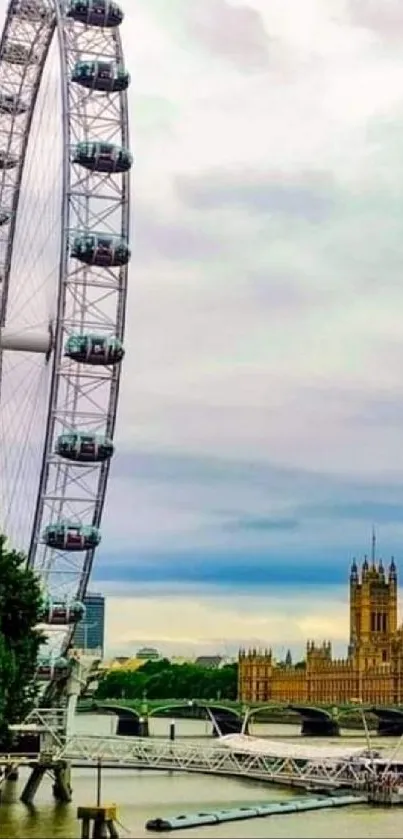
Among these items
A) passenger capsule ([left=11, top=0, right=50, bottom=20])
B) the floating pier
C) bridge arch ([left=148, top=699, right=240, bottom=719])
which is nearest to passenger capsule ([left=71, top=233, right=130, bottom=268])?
passenger capsule ([left=11, top=0, right=50, bottom=20])

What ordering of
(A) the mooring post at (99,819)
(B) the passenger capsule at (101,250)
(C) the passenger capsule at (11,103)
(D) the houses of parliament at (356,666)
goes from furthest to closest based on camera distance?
(D) the houses of parliament at (356,666), (C) the passenger capsule at (11,103), (B) the passenger capsule at (101,250), (A) the mooring post at (99,819)

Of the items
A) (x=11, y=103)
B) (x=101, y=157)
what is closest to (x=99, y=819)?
(x=101, y=157)

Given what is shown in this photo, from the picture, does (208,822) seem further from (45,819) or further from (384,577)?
(384,577)

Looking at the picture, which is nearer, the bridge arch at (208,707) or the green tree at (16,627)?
the green tree at (16,627)

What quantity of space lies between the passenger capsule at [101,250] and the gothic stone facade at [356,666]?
111 metres

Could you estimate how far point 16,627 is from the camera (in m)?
38.7

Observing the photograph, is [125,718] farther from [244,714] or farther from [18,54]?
[18,54]

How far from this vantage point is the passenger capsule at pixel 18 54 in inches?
1757

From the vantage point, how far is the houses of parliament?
15400 centimetres

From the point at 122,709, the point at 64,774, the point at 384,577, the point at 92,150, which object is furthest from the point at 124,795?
the point at 384,577

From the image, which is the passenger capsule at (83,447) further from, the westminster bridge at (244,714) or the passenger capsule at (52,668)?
the westminster bridge at (244,714)

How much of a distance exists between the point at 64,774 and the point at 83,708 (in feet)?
185

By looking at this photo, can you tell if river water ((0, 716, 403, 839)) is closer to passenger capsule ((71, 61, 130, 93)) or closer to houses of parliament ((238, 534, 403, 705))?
passenger capsule ((71, 61, 130, 93))

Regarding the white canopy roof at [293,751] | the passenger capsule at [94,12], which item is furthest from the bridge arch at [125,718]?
the passenger capsule at [94,12]
